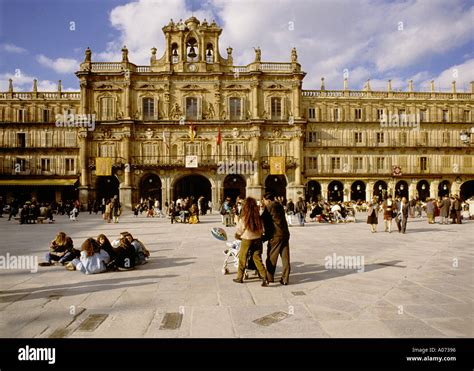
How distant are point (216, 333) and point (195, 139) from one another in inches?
1345

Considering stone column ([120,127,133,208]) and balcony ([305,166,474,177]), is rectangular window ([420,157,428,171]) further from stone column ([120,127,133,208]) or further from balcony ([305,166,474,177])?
stone column ([120,127,133,208])

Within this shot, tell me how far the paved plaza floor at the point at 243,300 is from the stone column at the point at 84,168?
97.7 feet

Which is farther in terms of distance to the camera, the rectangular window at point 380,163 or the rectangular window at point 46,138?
the rectangular window at point 380,163

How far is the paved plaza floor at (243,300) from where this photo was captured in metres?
4.86

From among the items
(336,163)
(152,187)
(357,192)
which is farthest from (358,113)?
(152,187)

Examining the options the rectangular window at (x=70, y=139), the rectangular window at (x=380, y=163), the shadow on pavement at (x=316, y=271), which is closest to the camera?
the shadow on pavement at (x=316, y=271)

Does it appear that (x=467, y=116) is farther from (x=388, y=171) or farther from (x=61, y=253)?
(x=61, y=253)

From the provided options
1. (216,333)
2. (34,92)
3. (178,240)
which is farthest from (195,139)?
(216,333)

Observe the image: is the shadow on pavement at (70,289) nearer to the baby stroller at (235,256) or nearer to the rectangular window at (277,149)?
the baby stroller at (235,256)

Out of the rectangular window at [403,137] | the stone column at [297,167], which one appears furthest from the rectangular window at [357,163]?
the stone column at [297,167]

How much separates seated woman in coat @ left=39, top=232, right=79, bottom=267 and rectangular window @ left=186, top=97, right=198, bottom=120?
30134 mm

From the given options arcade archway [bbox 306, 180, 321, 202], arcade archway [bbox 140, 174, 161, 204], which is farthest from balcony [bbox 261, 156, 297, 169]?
arcade archway [bbox 140, 174, 161, 204]
